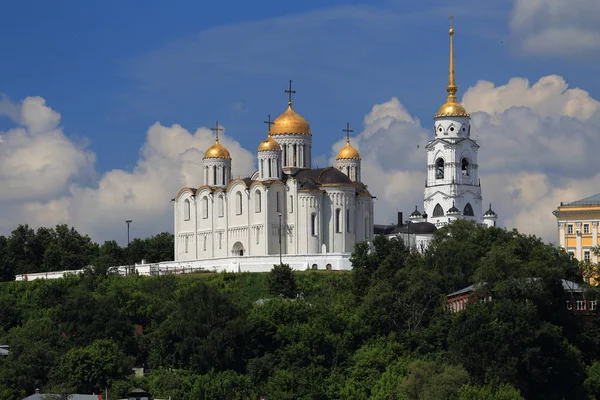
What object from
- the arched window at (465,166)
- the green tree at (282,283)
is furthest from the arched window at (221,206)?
the arched window at (465,166)

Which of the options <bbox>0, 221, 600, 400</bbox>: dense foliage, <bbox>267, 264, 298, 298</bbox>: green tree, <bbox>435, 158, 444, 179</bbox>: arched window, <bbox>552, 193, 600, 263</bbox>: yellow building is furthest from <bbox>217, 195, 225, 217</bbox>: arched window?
<bbox>435, 158, 444, 179</bbox>: arched window

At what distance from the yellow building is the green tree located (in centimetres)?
2131

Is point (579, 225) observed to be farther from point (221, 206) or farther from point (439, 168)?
point (439, 168)

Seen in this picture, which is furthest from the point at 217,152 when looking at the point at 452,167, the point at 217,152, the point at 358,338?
the point at 358,338

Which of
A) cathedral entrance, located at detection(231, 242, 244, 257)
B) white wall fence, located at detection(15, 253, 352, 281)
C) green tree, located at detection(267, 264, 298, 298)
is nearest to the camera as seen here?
green tree, located at detection(267, 264, 298, 298)

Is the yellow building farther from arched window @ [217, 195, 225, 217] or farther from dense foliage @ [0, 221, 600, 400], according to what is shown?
arched window @ [217, 195, 225, 217]

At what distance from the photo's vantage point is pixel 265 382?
8512 cm

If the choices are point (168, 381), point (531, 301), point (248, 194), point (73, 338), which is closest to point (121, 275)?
point (248, 194)

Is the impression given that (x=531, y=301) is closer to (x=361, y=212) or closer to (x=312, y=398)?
(x=312, y=398)

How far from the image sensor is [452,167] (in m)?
140

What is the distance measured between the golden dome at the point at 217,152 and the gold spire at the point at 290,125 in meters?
4.10

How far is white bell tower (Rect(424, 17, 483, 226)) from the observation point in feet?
458

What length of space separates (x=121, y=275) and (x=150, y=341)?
23516 millimetres

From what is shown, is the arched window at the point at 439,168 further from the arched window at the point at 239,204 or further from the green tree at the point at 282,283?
the green tree at the point at 282,283
